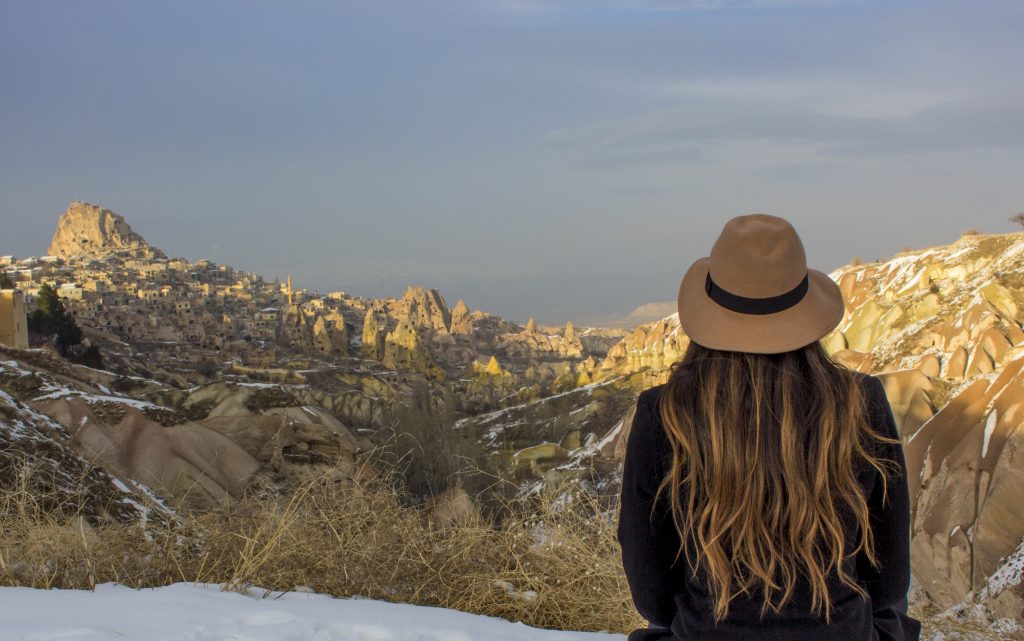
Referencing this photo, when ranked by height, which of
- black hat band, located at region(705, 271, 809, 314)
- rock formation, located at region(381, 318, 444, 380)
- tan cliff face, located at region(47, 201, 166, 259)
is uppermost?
tan cliff face, located at region(47, 201, 166, 259)

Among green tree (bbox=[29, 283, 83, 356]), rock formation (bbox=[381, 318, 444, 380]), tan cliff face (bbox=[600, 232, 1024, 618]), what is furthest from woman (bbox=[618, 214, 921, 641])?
rock formation (bbox=[381, 318, 444, 380])

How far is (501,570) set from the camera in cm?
465

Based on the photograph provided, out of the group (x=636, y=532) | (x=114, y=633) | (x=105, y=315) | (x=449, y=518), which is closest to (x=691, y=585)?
(x=636, y=532)

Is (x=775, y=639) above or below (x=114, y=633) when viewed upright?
above

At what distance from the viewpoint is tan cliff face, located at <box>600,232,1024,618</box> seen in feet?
47.0

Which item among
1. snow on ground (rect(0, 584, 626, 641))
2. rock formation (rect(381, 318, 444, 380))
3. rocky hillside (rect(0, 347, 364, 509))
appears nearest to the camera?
snow on ground (rect(0, 584, 626, 641))

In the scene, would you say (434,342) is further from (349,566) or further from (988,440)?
(349,566)

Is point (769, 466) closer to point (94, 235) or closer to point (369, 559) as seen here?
point (369, 559)

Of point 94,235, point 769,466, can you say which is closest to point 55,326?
point 769,466

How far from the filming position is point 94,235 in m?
183

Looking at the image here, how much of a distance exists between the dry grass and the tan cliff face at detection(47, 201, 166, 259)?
18862 cm

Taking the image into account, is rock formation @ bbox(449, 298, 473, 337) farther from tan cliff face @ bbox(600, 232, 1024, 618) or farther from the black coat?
the black coat

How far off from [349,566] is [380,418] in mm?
39480

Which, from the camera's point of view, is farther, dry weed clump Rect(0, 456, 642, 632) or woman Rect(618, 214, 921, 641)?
dry weed clump Rect(0, 456, 642, 632)
